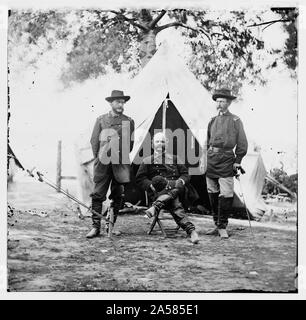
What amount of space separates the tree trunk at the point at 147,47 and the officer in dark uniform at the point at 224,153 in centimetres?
84

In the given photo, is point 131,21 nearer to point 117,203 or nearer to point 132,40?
point 132,40

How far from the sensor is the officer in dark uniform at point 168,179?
5.10 m

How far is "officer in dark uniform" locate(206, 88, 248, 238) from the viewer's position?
5.21m

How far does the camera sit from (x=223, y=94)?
5.25m

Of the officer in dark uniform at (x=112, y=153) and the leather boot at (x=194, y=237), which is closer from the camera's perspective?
the leather boot at (x=194, y=237)

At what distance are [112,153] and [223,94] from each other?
1.32 m

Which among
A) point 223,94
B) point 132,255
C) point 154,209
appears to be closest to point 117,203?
point 154,209

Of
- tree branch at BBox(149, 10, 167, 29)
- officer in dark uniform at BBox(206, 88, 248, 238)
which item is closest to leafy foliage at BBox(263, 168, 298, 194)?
officer in dark uniform at BBox(206, 88, 248, 238)

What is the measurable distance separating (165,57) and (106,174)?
1.39 m

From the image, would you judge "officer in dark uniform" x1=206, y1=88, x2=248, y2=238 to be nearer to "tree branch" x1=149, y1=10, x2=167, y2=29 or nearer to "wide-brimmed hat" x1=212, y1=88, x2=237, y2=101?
"wide-brimmed hat" x1=212, y1=88, x2=237, y2=101

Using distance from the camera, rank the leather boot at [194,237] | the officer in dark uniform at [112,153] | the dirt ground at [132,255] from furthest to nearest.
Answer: the officer in dark uniform at [112,153] < the leather boot at [194,237] < the dirt ground at [132,255]

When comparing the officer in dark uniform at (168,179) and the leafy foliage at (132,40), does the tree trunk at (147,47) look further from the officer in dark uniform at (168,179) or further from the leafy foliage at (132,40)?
the officer in dark uniform at (168,179)

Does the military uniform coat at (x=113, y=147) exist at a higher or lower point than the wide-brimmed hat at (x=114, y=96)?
lower
